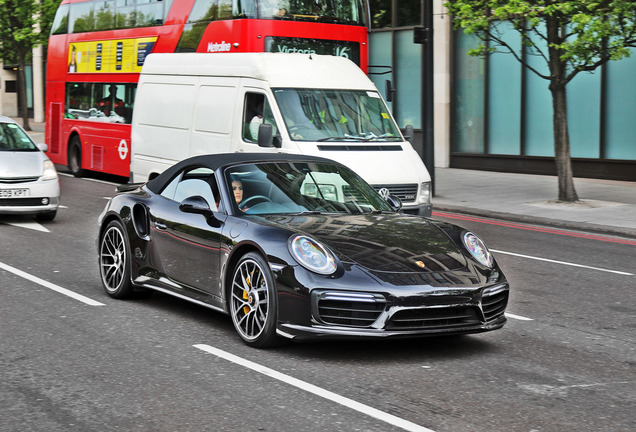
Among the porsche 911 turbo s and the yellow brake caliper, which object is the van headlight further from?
the yellow brake caliper

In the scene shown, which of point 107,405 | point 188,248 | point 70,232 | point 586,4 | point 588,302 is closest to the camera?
point 107,405

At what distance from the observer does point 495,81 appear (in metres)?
24.8

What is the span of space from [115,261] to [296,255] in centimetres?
260

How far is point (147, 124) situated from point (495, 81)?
11169 mm

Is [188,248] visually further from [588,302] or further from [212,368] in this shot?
[588,302]

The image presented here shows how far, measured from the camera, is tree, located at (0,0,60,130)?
37000 mm

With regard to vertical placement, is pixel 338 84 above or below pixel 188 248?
above

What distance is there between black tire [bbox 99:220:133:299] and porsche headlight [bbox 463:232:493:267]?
288 cm

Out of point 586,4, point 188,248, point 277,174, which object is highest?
point 586,4

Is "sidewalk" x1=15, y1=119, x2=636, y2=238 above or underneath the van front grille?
underneath

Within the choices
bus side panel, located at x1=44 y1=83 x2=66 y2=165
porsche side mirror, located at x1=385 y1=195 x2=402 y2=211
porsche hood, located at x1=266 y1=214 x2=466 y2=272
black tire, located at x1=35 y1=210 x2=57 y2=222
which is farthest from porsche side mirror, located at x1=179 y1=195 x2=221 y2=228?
bus side panel, located at x1=44 y1=83 x2=66 y2=165

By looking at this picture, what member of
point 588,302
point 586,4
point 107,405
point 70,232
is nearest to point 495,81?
point 586,4

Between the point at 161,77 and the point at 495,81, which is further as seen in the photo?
the point at 495,81

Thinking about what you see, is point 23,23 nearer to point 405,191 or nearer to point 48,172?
point 48,172
